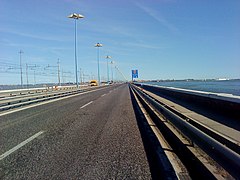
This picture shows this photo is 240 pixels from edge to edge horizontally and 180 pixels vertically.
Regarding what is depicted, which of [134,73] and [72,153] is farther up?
[134,73]

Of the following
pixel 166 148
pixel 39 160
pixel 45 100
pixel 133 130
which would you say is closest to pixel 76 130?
pixel 133 130

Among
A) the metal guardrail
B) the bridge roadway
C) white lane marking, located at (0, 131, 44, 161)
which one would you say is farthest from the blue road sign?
the metal guardrail

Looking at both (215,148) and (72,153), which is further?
(72,153)

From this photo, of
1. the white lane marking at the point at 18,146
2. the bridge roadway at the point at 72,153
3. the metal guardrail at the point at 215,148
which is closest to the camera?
the metal guardrail at the point at 215,148

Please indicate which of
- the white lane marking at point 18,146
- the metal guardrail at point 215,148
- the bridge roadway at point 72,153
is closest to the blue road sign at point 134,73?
the bridge roadway at point 72,153

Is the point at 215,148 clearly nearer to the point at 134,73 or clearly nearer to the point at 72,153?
the point at 72,153

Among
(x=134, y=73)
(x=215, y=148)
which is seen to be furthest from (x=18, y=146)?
(x=134, y=73)

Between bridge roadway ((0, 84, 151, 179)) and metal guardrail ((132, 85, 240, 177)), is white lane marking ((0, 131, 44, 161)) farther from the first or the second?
metal guardrail ((132, 85, 240, 177))

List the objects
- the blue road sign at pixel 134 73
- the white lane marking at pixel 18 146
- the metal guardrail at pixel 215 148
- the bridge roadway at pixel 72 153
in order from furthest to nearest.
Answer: the blue road sign at pixel 134 73, the white lane marking at pixel 18 146, the bridge roadway at pixel 72 153, the metal guardrail at pixel 215 148

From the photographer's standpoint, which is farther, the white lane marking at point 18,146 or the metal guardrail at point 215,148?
the white lane marking at point 18,146

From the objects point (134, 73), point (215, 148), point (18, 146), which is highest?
point (134, 73)

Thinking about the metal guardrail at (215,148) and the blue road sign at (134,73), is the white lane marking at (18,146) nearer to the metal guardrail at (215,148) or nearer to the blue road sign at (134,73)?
the metal guardrail at (215,148)

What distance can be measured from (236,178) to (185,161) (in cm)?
169

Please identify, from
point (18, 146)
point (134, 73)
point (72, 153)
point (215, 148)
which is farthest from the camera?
point (134, 73)
